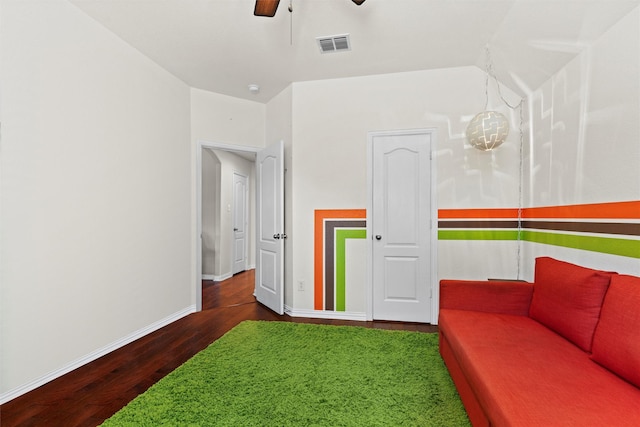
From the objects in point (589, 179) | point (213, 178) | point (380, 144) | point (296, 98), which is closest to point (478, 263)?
point (589, 179)

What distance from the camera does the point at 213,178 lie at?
18.7 feet

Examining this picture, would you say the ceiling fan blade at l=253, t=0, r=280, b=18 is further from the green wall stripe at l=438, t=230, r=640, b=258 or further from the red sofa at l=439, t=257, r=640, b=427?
the green wall stripe at l=438, t=230, r=640, b=258

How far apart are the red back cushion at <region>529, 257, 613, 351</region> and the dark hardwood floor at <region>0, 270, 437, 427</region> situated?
1317mm

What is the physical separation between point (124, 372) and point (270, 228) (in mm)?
2026

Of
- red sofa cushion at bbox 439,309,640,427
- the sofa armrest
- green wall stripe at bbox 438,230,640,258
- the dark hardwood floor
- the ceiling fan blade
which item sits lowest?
the dark hardwood floor

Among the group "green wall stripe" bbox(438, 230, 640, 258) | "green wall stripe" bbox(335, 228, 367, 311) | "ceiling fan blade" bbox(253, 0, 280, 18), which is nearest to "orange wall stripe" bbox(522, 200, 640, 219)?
"green wall stripe" bbox(438, 230, 640, 258)

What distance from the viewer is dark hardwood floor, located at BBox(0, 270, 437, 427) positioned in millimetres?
1863

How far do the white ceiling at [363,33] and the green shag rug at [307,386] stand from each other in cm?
253

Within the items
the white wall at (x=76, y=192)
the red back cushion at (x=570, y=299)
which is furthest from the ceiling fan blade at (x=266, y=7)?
the red back cushion at (x=570, y=299)

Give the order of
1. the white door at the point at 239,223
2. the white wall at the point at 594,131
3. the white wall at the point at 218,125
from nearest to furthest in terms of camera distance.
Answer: the white wall at the point at 594,131 → the white wall at the point at 218,125 → the white door at the point at 239,223

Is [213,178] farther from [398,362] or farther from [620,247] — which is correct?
[620,247]

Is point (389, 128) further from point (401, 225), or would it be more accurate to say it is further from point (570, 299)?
point (570, 299)

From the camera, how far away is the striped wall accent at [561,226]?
6.20 ft

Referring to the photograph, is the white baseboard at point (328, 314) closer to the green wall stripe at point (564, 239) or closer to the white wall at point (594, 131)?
the green wall stripe at point (564, 239)
